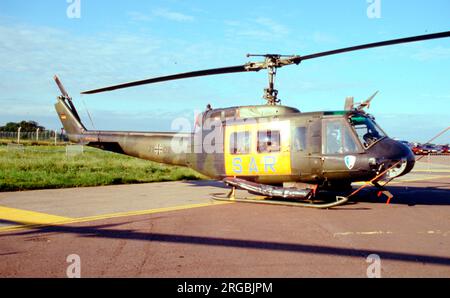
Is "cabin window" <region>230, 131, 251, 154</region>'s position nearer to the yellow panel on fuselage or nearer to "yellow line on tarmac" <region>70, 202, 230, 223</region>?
the yellow panel on fuselage

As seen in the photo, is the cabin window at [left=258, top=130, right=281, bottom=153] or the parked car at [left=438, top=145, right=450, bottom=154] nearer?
the cabin window at [left=258, top=130, right=281, bottom=153]

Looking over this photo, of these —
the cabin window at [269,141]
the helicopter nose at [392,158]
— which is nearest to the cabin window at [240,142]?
the cabin window at [269,141]

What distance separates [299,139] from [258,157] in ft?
4.23

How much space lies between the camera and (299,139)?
11477mm

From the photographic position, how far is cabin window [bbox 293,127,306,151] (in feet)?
37.4

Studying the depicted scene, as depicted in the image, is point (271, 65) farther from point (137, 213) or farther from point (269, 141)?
point (137, 213)

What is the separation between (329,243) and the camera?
716 cm

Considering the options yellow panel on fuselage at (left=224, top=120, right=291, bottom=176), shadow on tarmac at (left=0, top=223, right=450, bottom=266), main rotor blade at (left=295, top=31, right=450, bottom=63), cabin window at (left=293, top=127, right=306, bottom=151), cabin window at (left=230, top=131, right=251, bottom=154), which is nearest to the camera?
shadow on tarmac at (left=0, top=223, right=450, bottom=266)

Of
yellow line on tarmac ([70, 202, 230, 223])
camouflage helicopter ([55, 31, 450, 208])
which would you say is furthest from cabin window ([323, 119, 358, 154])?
yellow line on tarmac ([70, 202, 230, 223])

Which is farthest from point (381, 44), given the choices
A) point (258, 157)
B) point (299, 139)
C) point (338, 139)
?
point (258, 157)

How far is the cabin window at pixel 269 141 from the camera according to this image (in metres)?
11.7

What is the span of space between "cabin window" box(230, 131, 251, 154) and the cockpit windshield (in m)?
2.93
